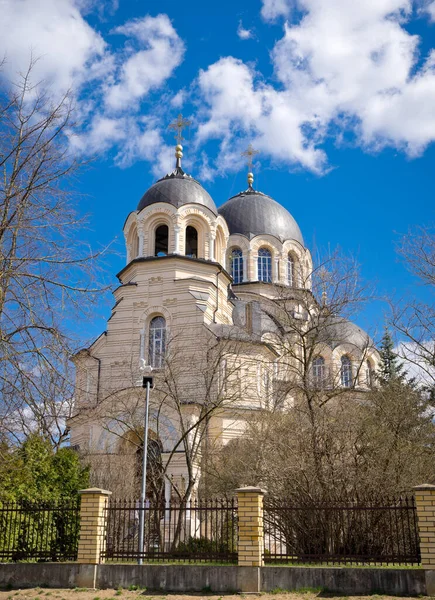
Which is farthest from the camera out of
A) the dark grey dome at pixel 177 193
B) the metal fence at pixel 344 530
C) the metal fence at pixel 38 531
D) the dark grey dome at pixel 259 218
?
the dark grey dome at pixel 259 218

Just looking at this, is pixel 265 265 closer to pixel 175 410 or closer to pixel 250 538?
pixel 175 410

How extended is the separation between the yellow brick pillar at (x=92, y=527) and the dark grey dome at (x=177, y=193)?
17.0 metres

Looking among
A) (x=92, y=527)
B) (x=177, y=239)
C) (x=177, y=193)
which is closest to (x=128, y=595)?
(x=92, y=527)

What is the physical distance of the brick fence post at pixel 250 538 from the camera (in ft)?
33.0

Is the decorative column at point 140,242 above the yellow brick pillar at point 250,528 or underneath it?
above

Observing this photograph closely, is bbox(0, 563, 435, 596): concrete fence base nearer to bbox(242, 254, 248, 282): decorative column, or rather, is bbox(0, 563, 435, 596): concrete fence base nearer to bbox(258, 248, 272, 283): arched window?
bbox(242, 254, 248, 282): decorative column

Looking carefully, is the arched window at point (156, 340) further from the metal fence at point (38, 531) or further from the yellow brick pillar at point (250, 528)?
the yellow brick pillar at point (250, 528)

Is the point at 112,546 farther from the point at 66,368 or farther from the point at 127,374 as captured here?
the point at 127,374

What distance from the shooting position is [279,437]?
14633 millimetres

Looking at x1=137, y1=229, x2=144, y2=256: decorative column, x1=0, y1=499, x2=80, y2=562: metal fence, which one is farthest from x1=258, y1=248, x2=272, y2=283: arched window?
x1=0, y1=499, x2=80, y2=562: metal fence

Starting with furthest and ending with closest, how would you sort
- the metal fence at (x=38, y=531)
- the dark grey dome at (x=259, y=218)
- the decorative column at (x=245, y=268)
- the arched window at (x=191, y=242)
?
the dark grey dome at (x=259, y=218)
the decorative column at (x=245, y=268)
the arched window at (x=191, y=242)
the metal fence at (x=38, y=531)

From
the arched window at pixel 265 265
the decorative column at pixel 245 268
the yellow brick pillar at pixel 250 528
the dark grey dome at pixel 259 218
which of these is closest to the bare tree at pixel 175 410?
the yellow brick pillar at pixel 250 528

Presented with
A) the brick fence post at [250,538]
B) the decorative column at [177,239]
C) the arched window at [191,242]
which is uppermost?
the arched window at [191,242]

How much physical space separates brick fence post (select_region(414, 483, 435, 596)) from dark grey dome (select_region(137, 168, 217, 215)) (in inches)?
738
